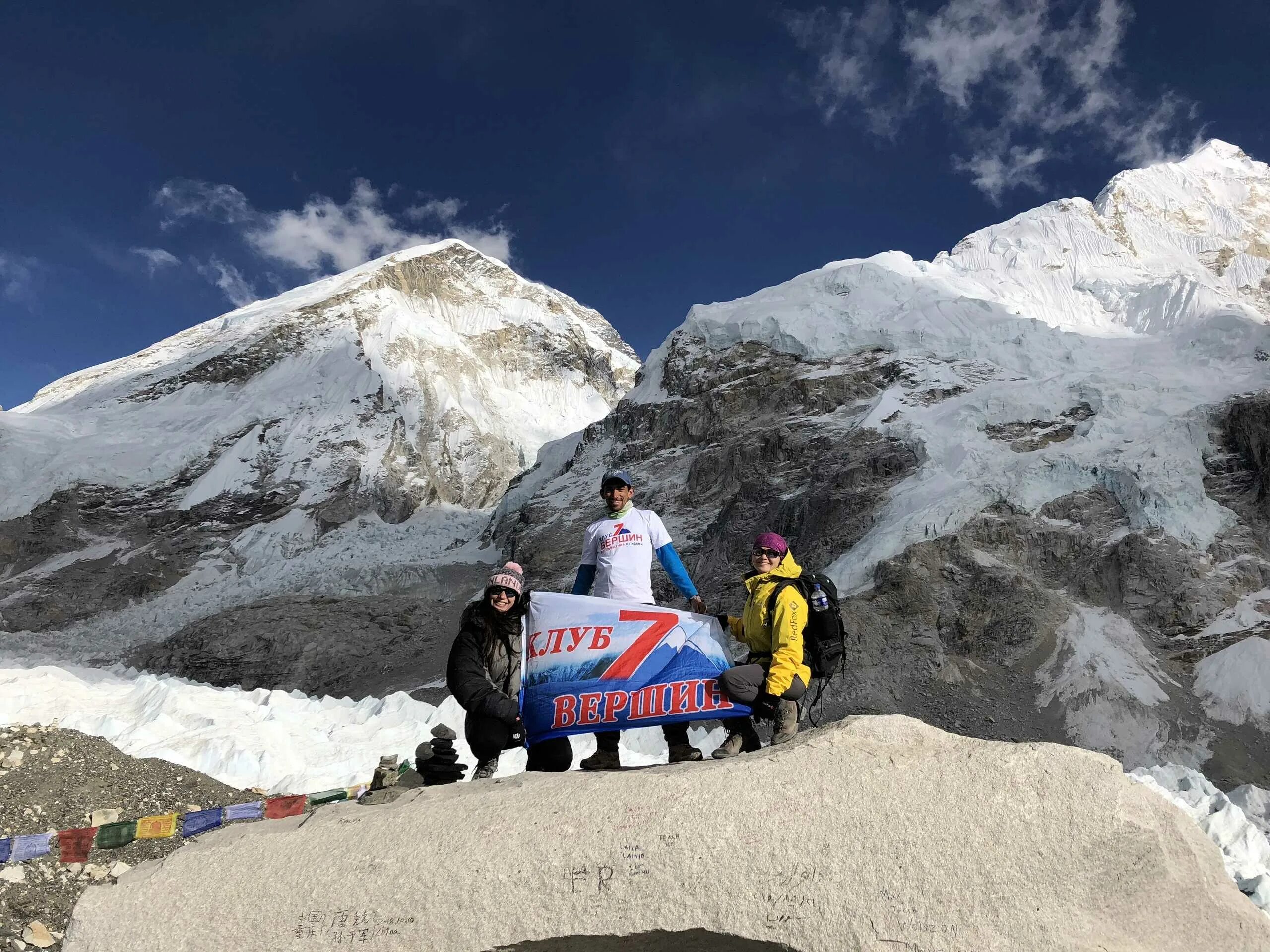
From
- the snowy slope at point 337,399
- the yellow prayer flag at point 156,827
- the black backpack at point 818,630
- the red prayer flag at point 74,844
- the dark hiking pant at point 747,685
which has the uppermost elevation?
the snowy slope at point 337,399

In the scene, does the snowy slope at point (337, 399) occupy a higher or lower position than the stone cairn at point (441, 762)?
higher

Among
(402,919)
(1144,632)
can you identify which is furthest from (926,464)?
(402,919)

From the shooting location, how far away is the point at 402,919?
3.20 metres

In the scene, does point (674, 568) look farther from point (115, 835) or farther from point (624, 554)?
point (115, 835)

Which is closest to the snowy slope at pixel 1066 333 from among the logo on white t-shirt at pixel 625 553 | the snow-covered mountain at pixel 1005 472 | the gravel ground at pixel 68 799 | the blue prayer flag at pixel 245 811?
the snow-covered mountain at pixel 1005 472

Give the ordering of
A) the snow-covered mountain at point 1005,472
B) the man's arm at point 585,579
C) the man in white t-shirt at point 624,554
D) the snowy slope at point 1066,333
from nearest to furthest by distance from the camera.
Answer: the man in white t-shirt at point 624,554 < the man's arm at point 585,579 < the snow-covered mountain at point 1005,472 < the snowy slope at point 1066,333

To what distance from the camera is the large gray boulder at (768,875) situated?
306 centimetres

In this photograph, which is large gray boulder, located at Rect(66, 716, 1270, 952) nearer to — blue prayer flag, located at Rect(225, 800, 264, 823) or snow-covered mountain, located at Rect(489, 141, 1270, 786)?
blue prayer flag, located at Rect(225, 800, 264, 823)

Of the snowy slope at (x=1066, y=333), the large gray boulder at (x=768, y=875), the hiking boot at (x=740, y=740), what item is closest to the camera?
the large gray boulder at (x=768, y=875)

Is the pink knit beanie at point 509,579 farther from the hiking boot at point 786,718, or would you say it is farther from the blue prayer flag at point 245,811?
the blue prayer flag at point 245,811

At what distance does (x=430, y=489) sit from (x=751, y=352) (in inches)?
1441

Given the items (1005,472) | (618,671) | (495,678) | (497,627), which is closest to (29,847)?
(495,678)

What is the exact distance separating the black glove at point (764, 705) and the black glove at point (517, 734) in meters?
1.31

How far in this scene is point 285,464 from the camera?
252 ft
